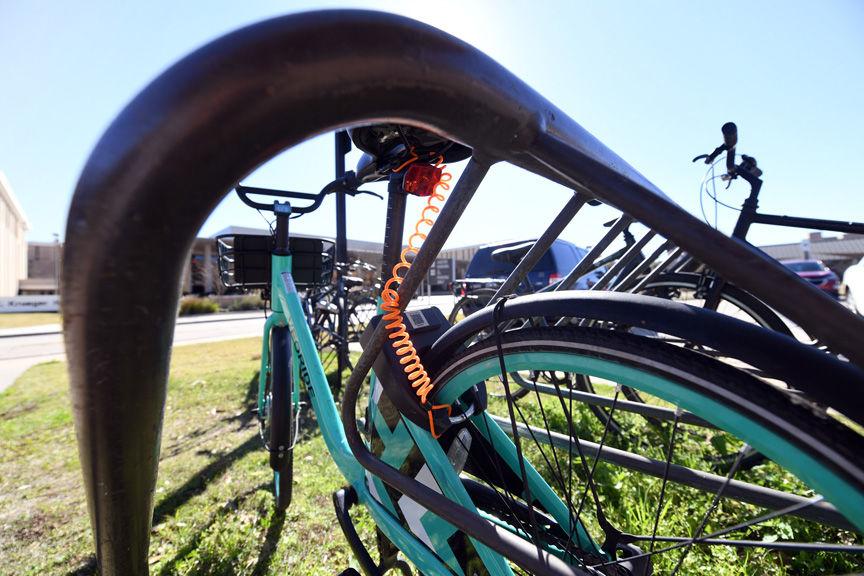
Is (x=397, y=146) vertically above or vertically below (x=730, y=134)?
below

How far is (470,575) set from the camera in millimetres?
1079

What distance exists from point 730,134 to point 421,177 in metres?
1.89

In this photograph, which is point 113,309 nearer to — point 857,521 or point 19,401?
point 857,521

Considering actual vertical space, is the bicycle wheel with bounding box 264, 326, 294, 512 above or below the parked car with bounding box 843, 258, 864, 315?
below

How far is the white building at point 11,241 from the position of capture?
27.6 metres

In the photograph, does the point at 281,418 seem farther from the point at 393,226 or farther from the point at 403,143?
the point at 403,143

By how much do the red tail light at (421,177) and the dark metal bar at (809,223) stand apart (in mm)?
1874

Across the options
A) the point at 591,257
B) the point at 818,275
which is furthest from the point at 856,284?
the point at 818,275

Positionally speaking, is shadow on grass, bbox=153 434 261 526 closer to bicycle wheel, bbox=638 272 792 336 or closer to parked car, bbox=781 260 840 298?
bicycle wheel, bbox=638 272 792 336

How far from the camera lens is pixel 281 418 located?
195 centimetres

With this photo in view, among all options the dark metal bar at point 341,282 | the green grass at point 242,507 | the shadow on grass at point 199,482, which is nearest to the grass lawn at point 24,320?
the green grass at point 242,507

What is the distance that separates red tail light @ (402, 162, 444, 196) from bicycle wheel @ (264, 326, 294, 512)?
4.68 ft

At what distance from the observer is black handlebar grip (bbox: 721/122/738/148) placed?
1.95 m

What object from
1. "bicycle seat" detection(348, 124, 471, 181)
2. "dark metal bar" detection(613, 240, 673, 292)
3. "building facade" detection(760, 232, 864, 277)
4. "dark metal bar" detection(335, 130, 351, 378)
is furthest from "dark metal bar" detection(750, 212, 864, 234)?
"building facade" detection(760, 232, 864, 277)
